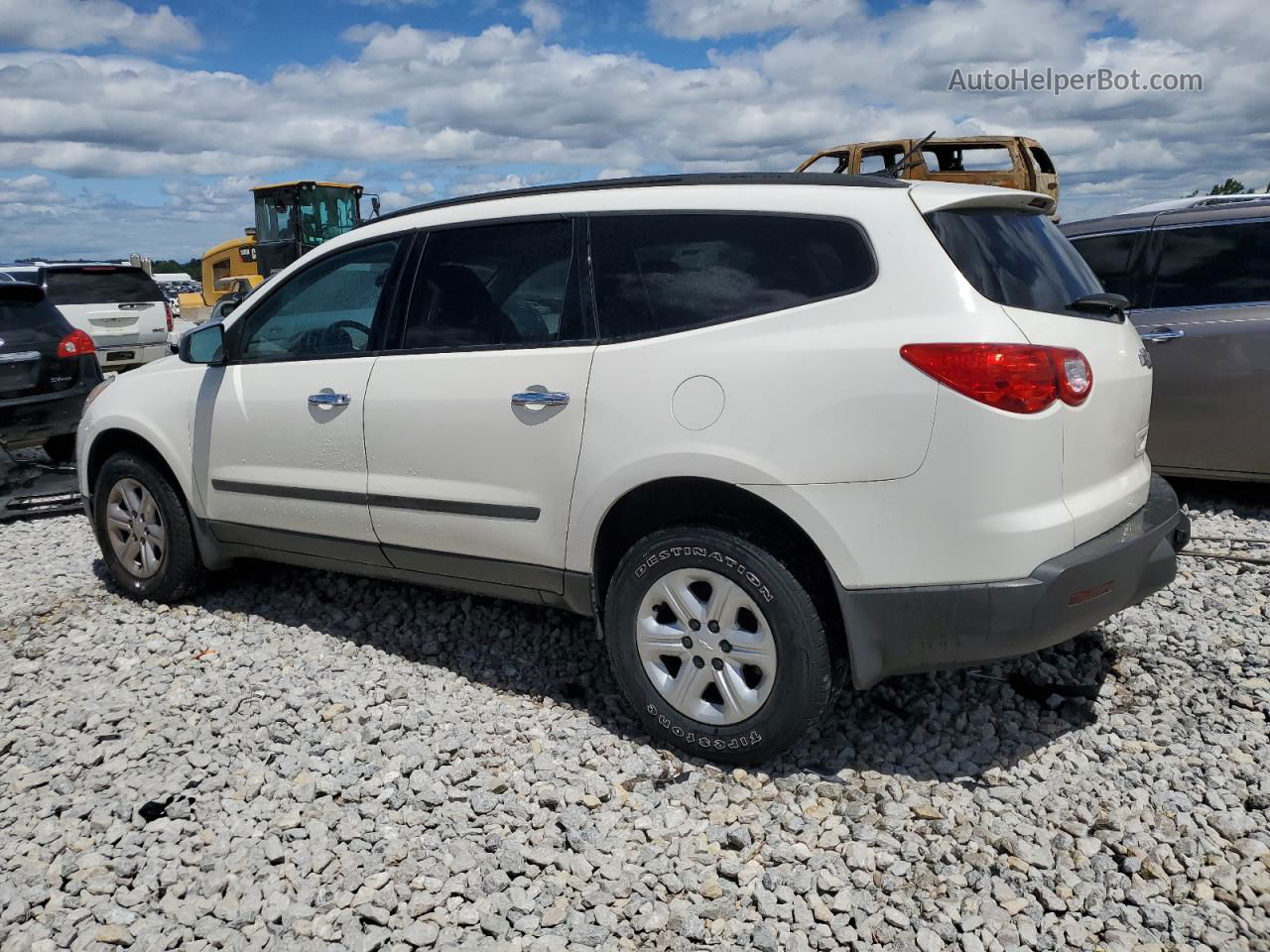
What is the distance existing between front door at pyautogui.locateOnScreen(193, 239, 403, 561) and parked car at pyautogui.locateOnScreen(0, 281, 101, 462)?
3882 mm

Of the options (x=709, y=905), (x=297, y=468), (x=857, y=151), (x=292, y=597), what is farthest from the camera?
(x=857, y=151)

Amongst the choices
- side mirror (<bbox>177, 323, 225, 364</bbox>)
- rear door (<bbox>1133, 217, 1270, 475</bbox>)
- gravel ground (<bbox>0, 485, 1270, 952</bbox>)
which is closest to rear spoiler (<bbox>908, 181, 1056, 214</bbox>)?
gravel ground (<bbox>0, 485, 1270, 952</bbox>)

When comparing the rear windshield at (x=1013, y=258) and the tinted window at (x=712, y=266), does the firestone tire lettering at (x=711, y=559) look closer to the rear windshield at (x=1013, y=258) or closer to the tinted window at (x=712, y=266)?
the tinted window at (x=712, y=266)

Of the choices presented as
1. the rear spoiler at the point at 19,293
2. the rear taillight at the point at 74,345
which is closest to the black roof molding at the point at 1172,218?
the rear taillight at the point at 74,345

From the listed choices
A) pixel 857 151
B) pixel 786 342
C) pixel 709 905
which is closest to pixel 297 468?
pixel 786 342

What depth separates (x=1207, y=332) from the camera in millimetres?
5996

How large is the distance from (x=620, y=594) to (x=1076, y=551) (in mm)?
1440

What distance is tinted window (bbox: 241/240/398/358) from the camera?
4.42 metres

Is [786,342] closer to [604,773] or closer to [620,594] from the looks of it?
[620,594]

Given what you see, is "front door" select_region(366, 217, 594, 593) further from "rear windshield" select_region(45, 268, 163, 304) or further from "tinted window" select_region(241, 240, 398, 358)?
"rear windshield" select_region(45, 268, 163, 304)

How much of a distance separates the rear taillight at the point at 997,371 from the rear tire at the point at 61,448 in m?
8.16

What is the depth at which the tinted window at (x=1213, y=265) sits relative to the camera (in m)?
6.01

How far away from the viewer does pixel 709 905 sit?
2898 mm

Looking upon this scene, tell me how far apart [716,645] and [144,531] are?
3.28 m
